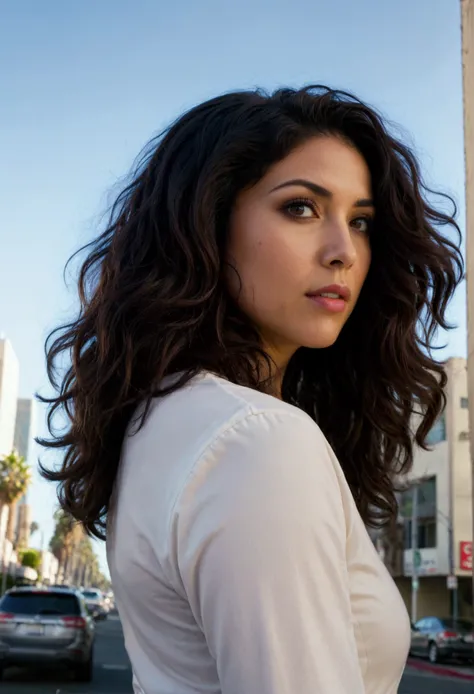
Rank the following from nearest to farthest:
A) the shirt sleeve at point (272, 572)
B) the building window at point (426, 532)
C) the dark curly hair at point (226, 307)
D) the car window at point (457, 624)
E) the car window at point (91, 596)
→ 1. the shirt sleeve at point (272, 572)
2. the dark curly hair at point (226, 307)
3. the car window at point (457, 624)
4. the building window at point (426, 532)
5. the car window at point (91, 596)

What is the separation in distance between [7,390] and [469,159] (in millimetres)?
92507

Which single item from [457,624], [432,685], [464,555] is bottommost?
[457,624]

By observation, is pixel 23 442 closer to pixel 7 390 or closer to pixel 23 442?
pixel 23 442

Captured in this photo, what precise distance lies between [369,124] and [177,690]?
1.06m

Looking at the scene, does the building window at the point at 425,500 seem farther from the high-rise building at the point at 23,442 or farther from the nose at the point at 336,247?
the high-rise building at the point at 23,442

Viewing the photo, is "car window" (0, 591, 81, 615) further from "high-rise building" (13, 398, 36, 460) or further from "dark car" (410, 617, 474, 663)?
"high-rise building" (13, 398, 36, 460)

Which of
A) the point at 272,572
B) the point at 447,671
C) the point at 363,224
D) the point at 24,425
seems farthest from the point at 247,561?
the point at 24,425

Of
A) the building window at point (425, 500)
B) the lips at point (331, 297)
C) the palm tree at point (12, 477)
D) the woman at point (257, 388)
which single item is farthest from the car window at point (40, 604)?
the palm tree at point (12, 477)

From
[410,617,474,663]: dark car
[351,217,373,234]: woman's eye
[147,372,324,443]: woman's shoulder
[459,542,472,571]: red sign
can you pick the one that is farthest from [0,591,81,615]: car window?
[459,542,472,571]: red sign

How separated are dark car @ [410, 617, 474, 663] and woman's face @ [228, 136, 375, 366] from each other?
29.2 m

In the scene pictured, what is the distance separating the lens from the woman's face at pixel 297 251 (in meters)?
1.46

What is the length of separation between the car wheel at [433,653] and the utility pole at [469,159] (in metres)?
14.4

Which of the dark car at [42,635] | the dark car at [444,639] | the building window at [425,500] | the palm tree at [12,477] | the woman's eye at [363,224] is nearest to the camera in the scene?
the woman's eye at [363,224]

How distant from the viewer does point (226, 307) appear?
1520mm
